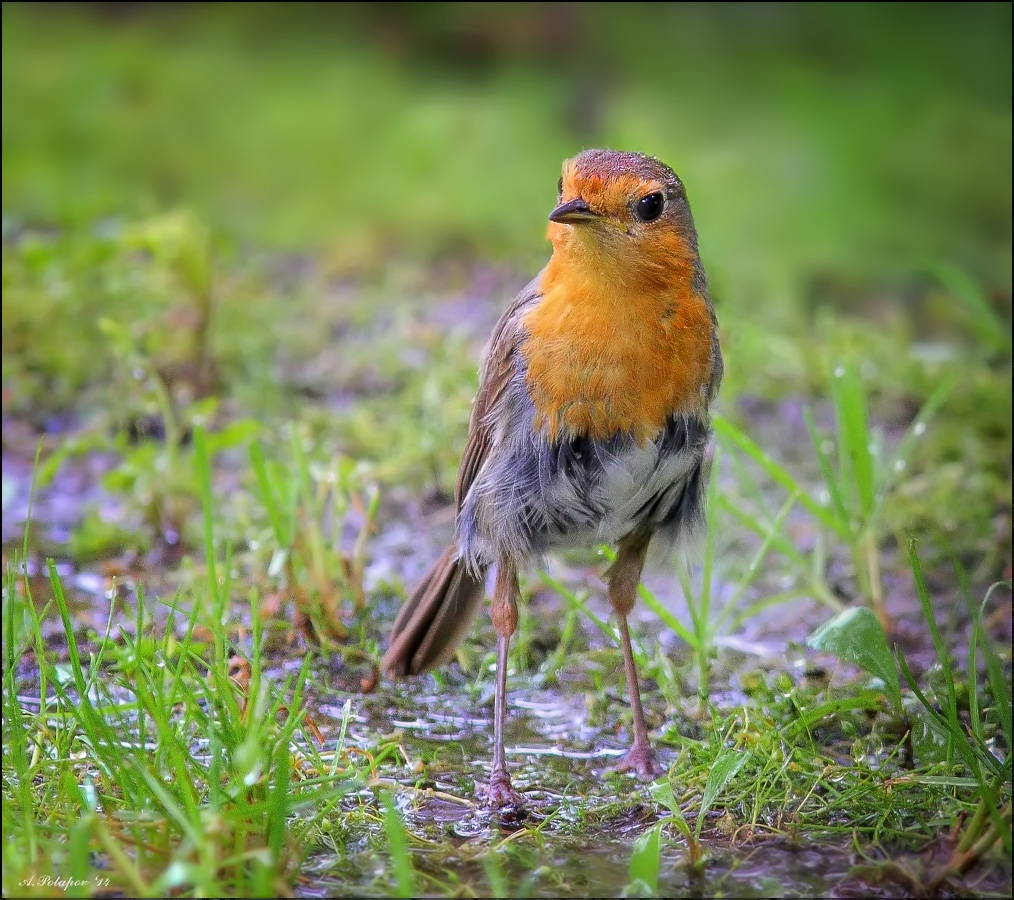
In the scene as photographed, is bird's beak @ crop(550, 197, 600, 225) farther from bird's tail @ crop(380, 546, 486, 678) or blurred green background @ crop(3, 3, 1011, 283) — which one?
blurred green background @ crop(3, 3, 1011, 283)

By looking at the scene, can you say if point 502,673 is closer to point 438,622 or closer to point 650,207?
point 438,622

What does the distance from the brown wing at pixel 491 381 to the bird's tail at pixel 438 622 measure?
195mm

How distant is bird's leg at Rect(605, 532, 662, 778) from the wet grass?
6cm

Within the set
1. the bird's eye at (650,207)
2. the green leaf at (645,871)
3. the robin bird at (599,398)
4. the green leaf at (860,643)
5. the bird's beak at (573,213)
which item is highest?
the bird's eye at (650,207)

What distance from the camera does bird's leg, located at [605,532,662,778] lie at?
3.25 metres

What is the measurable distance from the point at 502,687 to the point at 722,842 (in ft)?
2.39

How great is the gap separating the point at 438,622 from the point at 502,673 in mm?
329

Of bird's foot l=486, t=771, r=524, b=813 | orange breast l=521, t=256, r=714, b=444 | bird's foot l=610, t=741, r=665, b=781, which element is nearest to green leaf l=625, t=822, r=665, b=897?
bird's foot l=486, t=771, r=524, b=813

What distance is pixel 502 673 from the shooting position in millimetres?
3258

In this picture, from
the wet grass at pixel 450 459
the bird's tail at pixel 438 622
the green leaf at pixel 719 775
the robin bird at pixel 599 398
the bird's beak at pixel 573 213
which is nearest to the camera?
the wet grass at pixel 450 459

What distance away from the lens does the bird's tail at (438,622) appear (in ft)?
11.6

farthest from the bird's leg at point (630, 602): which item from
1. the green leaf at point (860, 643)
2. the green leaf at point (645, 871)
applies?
the green leaf at point (645, 871)

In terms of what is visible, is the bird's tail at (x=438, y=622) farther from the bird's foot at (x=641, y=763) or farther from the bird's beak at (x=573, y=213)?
the bird's beak at (x=573, y=213)

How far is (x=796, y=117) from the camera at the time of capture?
324 inches
